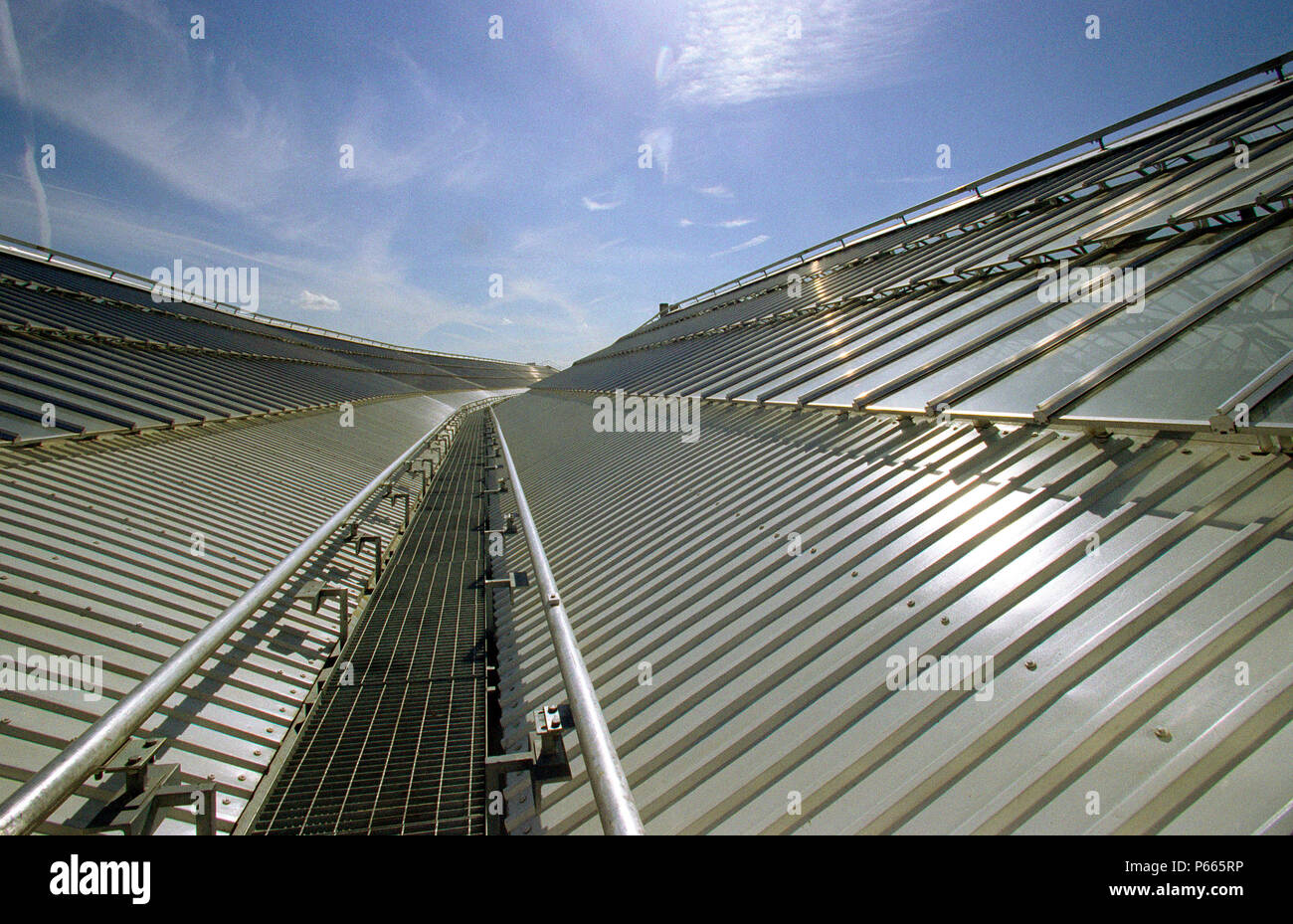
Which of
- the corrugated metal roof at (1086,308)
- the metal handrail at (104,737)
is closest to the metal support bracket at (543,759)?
the metal handrail at (104,737)

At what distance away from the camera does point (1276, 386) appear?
3984 millimetres

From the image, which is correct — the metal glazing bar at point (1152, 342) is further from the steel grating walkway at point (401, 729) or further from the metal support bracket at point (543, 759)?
the steel grating walkway at point (401, 729)

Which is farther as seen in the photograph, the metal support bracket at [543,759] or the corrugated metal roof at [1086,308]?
the corrugated metal roof at [1086,308]

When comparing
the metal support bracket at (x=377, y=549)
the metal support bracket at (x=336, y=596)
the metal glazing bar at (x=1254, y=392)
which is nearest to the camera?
the metal glazing bar at (x=1254, y=392)

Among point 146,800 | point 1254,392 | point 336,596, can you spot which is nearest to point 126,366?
point 336,596

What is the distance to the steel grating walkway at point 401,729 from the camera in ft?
18.2

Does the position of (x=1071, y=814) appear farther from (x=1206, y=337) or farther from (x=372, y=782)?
(x=372, y=782)

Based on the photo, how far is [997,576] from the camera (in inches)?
161

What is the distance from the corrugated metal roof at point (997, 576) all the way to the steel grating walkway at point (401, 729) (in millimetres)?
893

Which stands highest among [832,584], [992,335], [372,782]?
[992,335]

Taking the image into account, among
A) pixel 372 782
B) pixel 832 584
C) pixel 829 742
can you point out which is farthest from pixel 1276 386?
pixel 372 782

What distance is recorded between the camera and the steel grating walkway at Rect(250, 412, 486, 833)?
556 cm

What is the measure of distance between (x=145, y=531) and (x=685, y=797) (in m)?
7.45

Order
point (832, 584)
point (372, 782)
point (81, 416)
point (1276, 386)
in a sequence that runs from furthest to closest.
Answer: point (81, 416)
point (372, 782)
point (832, 584)
point (1276, 386)
